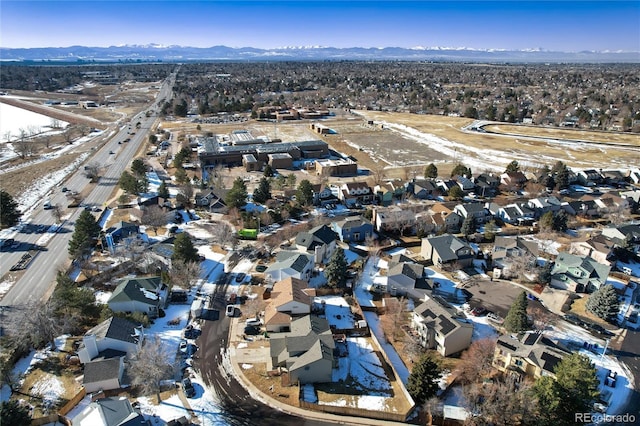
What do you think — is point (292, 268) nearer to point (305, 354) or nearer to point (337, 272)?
point (337, 272)

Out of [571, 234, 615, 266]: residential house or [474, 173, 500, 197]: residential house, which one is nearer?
[571, 234, 615, 266]: residential house

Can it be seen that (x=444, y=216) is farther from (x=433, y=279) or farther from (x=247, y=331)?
(x=247, y=331)

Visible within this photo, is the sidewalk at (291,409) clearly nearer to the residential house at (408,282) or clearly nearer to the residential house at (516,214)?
the residential house at (408,282)

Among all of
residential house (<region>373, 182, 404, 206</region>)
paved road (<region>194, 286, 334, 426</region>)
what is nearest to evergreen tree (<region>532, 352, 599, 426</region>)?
paved road (<region>194, 286, 334, 426</region>)

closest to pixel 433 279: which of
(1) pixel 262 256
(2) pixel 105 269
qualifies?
(1) pixel 262 256

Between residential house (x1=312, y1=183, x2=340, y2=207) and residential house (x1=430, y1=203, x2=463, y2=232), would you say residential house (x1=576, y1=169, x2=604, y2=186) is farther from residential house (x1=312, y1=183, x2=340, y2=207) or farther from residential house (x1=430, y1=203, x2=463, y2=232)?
residential house (x1=312, y1=183, x2=340, y2=207)

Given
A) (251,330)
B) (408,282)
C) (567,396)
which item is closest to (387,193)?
(408,282)
